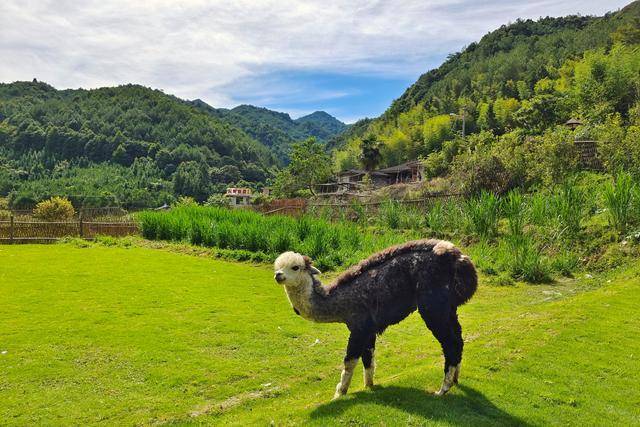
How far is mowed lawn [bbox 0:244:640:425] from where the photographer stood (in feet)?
13.6

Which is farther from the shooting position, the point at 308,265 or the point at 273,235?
the point at 273,235

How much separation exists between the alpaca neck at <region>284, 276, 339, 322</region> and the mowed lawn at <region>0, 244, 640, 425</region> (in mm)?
825

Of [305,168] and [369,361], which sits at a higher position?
[305,168]

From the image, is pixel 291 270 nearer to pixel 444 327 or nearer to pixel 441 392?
pixel 444 327

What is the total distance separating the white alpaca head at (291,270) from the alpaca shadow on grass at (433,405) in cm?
118

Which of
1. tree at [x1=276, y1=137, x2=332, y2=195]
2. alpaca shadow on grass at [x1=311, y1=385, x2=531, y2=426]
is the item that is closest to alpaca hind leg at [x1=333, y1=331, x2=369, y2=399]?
alpaca shadow on grass at [x1=311, y1=385, x2=531, y2=426]

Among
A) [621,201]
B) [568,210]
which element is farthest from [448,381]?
[568,210]

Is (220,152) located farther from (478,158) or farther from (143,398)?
(143,398)

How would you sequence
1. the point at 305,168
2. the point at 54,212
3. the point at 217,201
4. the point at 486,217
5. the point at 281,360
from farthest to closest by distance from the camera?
the point at 217,201, the point at 305,168, the point at 54,212, the point at 486,217, the point at 281,360

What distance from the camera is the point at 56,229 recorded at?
63.2 feet

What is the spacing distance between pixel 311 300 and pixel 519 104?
155 feet

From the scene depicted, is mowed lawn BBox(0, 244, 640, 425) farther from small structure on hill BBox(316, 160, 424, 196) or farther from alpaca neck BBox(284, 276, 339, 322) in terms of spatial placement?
small structure on hill BBox(316, 160, 424, 196)

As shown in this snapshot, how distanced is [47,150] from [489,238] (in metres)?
92.6

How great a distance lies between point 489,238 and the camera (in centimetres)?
1345
